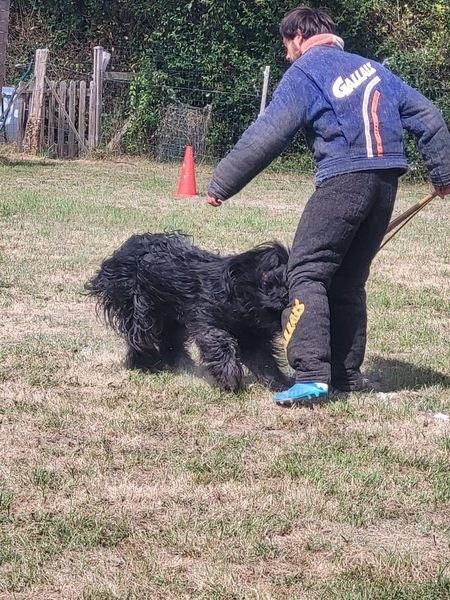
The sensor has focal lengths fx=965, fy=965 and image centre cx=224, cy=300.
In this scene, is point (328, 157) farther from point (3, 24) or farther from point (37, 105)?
point (37, 105)

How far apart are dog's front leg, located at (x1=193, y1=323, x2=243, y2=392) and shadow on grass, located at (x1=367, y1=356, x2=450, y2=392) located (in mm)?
837

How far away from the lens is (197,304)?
4.95 metres

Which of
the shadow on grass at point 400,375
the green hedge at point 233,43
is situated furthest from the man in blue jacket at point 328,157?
the green hedge at point 233,43

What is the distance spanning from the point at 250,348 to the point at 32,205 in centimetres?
663

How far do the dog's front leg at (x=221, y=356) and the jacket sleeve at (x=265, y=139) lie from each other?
72 centimetres

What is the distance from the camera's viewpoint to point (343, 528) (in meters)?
3.28

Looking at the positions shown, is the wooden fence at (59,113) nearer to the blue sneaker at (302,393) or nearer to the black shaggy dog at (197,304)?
the black shaggy dog at (197,304)

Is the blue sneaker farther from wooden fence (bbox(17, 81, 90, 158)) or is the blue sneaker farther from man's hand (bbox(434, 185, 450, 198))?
wooden fence (bbox(17, 81, 90, 158))

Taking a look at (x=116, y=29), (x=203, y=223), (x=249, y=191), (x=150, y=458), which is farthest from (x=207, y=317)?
(x=116, y=29)

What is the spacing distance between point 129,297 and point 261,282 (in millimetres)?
764

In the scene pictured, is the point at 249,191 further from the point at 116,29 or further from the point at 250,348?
the point at 250,348

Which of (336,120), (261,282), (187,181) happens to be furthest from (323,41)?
(187,181)

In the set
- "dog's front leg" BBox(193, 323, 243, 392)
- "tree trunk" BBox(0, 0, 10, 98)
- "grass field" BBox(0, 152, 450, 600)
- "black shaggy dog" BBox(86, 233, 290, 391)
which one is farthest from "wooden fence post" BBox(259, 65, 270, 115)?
"dog's front leg" BBox(193, 323, 243, 392)

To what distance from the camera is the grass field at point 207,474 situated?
9.57 feet
